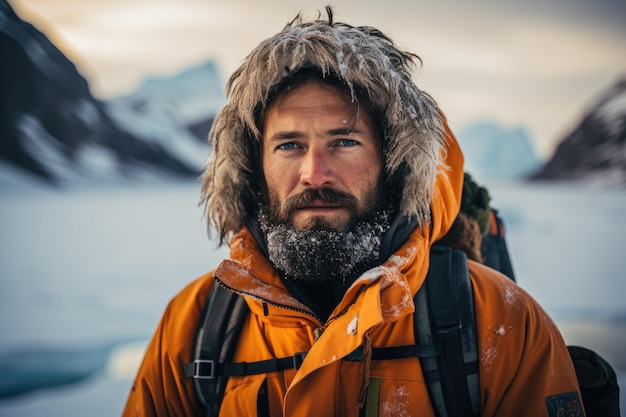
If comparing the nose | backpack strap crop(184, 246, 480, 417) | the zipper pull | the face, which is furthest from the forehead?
the zipper pull

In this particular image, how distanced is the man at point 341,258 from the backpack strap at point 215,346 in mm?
35

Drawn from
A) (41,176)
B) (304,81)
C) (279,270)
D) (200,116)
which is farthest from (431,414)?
(41,176)

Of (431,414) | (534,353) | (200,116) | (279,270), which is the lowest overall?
(431,414)

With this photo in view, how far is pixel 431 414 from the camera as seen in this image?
3.83 ft

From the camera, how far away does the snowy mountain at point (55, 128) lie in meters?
3.65

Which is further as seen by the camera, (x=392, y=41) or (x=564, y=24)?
(x=564, y=24)

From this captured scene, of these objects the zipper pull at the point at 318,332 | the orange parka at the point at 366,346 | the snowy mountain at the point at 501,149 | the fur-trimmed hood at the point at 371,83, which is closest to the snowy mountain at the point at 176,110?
the snowy mountain at the point at 501,149

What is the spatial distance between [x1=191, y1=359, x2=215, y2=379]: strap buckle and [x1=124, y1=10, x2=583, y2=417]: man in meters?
0.07

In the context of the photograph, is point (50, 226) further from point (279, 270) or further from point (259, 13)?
point (279, 270)

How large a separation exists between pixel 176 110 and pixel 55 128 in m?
1.10

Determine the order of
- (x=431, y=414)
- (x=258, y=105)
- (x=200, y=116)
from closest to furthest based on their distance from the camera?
1. (x=431, y=414)
2. (x=258, y=105)
3. (x=200, y=116)

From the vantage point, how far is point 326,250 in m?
1.37

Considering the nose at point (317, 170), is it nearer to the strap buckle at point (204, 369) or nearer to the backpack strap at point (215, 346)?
the backpack strap at point (215, 346)

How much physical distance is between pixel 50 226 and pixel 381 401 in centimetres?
399
